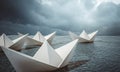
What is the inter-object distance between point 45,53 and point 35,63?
2432 millimetres

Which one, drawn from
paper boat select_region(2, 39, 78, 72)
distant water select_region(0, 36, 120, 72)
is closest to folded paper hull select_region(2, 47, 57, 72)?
paper boat select_region(2, 39, 78, 72)

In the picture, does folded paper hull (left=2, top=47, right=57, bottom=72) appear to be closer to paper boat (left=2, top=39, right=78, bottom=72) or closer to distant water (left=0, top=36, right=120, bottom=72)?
paper boat (left=2, top=39, right=78, bottom=72)

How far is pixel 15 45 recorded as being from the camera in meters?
43.0

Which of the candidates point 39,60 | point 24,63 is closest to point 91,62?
point 39,60

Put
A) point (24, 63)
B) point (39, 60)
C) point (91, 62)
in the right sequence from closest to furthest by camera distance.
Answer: point (24, 63) < point (39, 60) < point (91, 62)

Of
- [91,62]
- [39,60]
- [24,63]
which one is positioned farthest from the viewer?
[91,62]

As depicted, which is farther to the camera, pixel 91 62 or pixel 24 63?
pixel 91 62

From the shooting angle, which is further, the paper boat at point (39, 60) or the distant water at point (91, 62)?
the distant water at point (91, 62)

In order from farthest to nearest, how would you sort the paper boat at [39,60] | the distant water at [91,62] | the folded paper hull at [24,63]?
1. the distant water at [91,62]
2. the paper boat at [39,60]
3. the folded paper hull at [24,63]

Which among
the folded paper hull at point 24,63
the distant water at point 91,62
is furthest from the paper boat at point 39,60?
the distant water at point 91,62

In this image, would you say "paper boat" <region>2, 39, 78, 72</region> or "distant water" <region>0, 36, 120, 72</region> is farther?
"distant water" <region>0, 36, 120, 72</region>

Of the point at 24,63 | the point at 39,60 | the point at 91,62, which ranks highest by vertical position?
the point at 91,62

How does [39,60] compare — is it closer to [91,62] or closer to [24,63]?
[24,63]

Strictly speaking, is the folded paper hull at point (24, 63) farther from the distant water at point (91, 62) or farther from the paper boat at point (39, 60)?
the distant water at point (91, 62)
